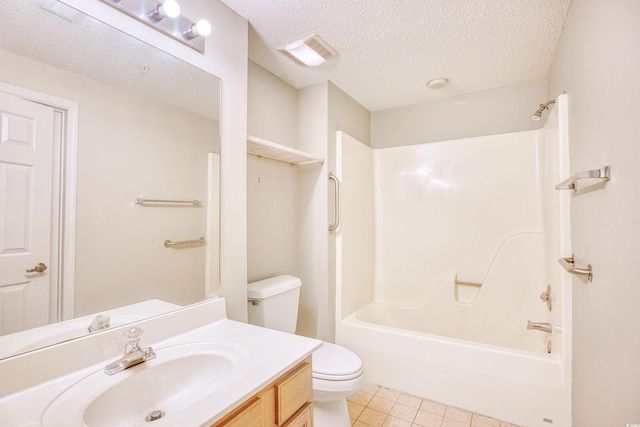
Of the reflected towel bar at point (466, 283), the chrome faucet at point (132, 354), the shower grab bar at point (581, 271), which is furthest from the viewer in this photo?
the reflected towel bar at point (466, 283)

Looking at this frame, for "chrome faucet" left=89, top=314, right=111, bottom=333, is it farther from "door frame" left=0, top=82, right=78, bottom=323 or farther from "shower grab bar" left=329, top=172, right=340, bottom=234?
"shower grab bar" left=329, top=172, right=340, bottom=234

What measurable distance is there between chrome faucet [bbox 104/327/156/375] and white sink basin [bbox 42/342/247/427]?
0.02 metres

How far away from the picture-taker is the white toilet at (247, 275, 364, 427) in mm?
1502

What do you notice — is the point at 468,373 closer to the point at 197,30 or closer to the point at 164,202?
the point at 164,202

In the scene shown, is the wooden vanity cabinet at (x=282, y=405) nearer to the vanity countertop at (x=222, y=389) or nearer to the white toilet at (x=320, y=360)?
the vanity countertop at (x=222, y=389)

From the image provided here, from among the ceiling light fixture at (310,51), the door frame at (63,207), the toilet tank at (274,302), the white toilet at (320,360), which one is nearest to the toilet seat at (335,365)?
the white toilet at (320,360)

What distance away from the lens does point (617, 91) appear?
0.95 metres

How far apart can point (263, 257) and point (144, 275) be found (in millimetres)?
938

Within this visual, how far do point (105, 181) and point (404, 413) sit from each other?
208 cm

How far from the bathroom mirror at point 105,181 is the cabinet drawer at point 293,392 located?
1.94ft

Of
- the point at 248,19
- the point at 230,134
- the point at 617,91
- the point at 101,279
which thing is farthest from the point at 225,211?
the point at 617,91

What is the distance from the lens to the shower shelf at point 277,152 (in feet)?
5.58

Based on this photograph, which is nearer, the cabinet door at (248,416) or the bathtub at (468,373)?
the cabinet door at (248,416)

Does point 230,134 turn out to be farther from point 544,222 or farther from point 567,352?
point 544,222
